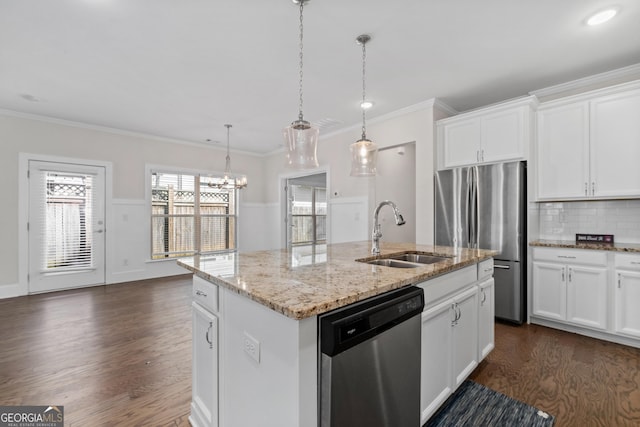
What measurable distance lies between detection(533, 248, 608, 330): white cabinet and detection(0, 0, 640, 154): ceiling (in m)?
1.97

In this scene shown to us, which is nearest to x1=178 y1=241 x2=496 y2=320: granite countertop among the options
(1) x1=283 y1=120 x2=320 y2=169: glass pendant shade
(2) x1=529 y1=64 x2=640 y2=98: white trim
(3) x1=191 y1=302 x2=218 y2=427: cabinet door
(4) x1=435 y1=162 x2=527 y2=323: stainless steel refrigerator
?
(3) x1=191 y1=302 x2=218 y2=427: cabinet door

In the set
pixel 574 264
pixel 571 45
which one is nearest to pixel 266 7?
pixel 571 45

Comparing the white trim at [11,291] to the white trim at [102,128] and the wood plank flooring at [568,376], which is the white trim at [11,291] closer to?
the white trim at [102,128]

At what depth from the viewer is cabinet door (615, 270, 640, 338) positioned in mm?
2557

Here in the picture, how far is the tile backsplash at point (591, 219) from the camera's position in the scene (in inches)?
116

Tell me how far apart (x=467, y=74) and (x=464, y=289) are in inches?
96.8

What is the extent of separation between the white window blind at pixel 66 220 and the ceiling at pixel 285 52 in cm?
112

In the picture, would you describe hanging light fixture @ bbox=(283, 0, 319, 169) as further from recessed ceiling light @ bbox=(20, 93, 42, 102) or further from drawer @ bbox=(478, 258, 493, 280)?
recessed ceiling light @ bbox=(20, 93, 42, 102)

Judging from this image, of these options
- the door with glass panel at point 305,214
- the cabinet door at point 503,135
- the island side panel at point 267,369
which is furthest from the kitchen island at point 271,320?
the door with glass panel at point 305,214

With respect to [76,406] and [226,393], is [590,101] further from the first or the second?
[76,406]

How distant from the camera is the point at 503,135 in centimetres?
329

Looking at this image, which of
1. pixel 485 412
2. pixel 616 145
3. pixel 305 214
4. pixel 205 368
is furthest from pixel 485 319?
pixel 305 214

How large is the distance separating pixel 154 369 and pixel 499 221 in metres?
3.64

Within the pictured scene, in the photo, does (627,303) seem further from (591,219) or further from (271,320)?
(271,320)
